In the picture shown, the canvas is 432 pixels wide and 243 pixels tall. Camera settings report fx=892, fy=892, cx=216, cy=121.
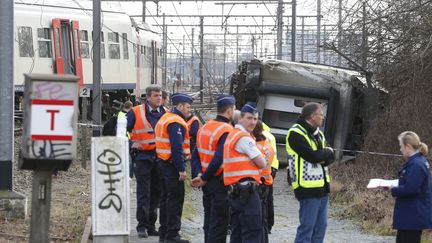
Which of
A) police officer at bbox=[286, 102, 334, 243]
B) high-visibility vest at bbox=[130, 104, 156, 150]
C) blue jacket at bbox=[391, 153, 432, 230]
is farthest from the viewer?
high-visibility vest at bbox=[130, 104, 156, 150]

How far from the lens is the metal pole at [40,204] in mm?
6625

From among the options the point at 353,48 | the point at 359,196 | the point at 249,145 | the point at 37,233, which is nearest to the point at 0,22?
the point at 249,145

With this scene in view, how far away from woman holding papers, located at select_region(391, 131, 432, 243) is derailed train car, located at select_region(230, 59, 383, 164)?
35.1 ft

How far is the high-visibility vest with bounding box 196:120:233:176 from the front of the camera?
9.23 metres

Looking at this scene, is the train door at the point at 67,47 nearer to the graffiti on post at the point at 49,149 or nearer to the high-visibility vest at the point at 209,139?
the high-visibility vest at the point at 209,139

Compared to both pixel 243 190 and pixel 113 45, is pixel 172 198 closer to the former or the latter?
pixel 243 190

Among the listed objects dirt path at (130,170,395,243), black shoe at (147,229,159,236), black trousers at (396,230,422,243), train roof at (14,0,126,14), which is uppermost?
train roof at (14,0,126,14)

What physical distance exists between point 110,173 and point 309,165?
243 centimetres

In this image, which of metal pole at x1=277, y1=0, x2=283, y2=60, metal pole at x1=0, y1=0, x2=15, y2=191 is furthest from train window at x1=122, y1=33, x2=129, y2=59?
metal pole at x1=0, y1=0, x2=15, y2=191

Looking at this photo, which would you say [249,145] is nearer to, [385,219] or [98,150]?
[98,150]

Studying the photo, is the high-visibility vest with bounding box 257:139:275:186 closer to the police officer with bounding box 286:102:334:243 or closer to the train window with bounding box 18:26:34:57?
the police officer with bounding box 286:102:334:243

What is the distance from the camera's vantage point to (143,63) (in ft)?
109

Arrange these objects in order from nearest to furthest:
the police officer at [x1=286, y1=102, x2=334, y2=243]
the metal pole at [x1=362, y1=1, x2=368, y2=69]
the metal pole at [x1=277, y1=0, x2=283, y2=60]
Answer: the police officer at [x1=286, y1=102, x2=334, y2=243], the metal pole at [x1=362, y1=1, x2=368, y2=69], the metal pole at [x1=277, y1=0, x2=283, y2=60]

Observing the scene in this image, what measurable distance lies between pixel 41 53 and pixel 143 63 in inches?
365
